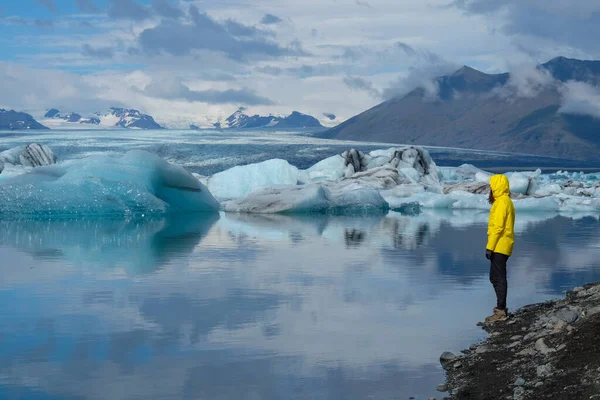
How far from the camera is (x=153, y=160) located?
20.4 m

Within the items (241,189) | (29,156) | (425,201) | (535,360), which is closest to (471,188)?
(425,201)

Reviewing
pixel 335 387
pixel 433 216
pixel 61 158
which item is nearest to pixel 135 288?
pixel 335 387

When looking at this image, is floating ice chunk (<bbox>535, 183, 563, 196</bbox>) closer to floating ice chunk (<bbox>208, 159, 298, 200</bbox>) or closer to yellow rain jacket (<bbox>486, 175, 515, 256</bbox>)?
floating ice chunk (<bbox>208, 159, 298, 200</bbox>)

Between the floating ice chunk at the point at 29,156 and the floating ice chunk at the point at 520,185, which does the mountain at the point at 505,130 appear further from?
the floating ice chunk at the point at 29,156

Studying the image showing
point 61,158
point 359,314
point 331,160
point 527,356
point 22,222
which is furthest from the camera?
point 61,158

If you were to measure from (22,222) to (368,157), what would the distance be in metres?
17.7

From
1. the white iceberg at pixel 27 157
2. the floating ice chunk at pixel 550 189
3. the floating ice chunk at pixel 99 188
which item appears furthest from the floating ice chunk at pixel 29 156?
the floating ice chunk at pixel 550 189

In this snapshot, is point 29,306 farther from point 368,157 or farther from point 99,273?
point 368,157

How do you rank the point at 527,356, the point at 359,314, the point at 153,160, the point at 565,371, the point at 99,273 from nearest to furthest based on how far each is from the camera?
1. the point at 565,371
2. the point at 527,356
3. the point at 359,314
4. the point at 99,273
5. the point at 153,160

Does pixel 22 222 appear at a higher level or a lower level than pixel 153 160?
lower

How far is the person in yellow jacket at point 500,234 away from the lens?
684 cm

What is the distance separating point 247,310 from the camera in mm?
7266

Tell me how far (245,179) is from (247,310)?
20964 millimetres

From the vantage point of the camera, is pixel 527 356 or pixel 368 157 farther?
pixel 368 157
